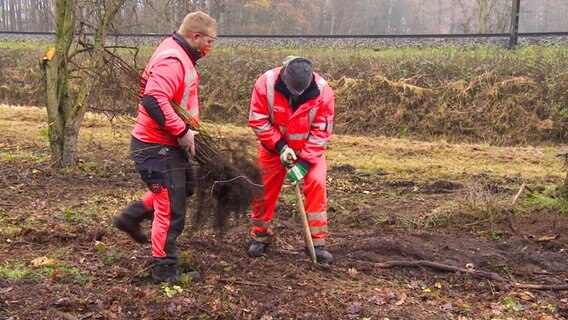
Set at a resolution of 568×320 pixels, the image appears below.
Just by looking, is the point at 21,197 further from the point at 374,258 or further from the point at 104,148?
the point at 374,258

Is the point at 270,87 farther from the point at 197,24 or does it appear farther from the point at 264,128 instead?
the point at 197,24

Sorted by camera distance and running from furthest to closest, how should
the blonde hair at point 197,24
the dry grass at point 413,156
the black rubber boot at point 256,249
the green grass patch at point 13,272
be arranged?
the dry grass at point 413,156 < the black rubber boot at point 256,249 < the green grass patch at point 13,272 < the blonde hair at point 197,24

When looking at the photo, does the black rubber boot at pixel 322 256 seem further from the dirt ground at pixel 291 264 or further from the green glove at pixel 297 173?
the green glove at pixel 297 173

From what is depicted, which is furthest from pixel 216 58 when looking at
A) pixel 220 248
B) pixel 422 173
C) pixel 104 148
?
pixel 220 248

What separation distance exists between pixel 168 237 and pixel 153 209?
1.39 feet

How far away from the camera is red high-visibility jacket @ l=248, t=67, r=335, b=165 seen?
5363mm

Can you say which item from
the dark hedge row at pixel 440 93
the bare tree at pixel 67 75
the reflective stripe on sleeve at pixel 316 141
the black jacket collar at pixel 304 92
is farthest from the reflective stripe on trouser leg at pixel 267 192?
the dark hedge row at pixel 440 93

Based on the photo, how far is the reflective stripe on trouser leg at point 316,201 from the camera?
17.7ft

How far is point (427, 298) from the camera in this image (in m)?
4.84

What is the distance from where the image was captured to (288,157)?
5.36m

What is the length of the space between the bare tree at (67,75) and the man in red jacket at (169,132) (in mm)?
4330

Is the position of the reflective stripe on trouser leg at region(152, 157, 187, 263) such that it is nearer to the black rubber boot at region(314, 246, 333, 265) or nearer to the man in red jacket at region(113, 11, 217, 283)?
the man in red jacket at region(113, 11, 217, 283)

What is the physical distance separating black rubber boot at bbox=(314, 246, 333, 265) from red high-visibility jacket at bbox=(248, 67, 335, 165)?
0.78m

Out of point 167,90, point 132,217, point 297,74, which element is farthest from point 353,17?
point 167,90
